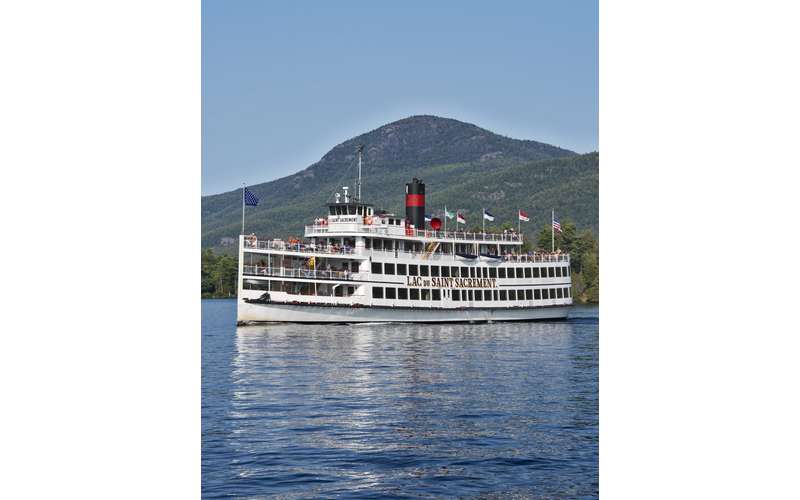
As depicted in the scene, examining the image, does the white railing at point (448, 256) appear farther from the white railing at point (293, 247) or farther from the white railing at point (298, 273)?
the white railing at point (298, 273)

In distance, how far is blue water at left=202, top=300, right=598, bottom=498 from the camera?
519 inches

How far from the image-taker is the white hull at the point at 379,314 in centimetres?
4484

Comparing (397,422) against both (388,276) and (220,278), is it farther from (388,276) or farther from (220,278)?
(220,278)

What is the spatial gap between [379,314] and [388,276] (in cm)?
211

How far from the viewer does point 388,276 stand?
A: 161ft

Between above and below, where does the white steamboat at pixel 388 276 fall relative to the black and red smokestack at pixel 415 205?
below

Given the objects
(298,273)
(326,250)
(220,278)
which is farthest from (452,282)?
(220,278)

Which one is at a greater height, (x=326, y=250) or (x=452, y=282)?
(x=326, y=250)

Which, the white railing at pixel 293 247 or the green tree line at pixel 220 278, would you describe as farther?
the green tree line at pixel 220 278

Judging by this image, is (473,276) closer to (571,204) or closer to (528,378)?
(528,378)

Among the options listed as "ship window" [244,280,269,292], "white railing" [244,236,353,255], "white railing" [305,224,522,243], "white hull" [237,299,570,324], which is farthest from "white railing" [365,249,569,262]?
"ship window" [244,280,269,292]

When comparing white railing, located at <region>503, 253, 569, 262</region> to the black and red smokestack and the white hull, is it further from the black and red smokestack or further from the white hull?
the black and red smokestack

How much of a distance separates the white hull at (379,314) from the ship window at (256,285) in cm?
81

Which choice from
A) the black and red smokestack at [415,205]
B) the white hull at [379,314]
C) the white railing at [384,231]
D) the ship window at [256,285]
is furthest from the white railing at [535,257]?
the ship window at [256,285]
